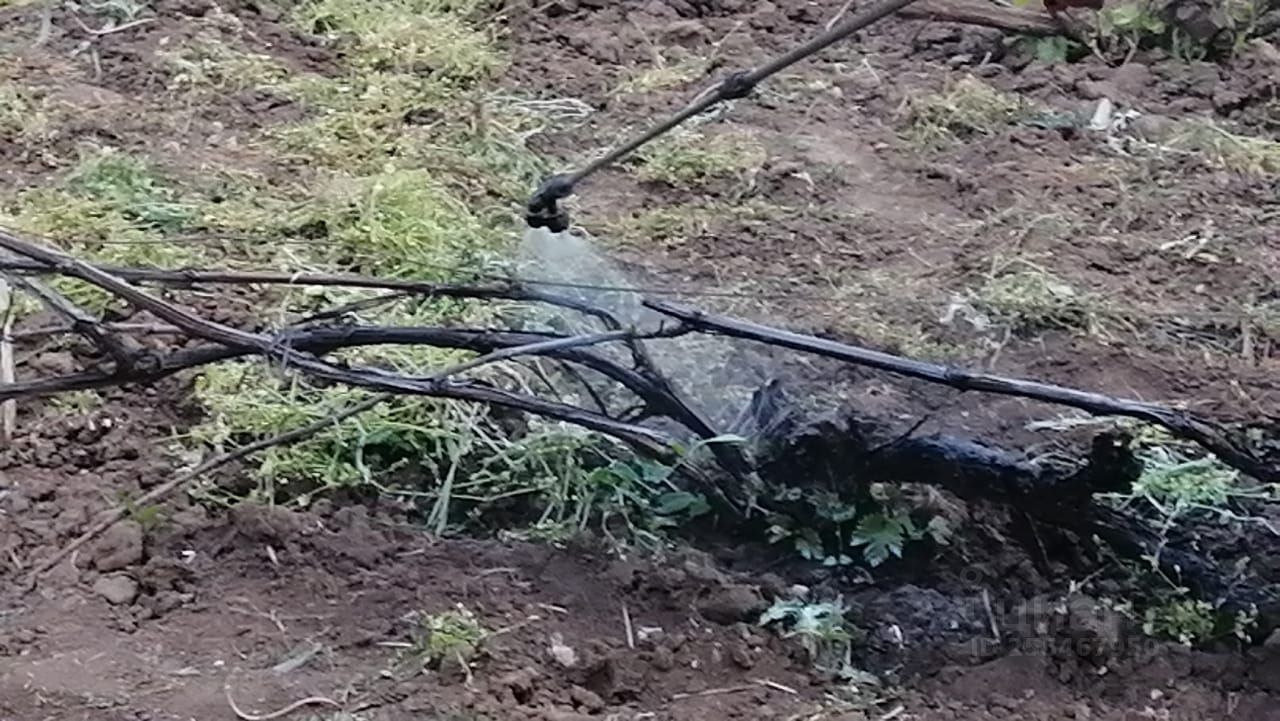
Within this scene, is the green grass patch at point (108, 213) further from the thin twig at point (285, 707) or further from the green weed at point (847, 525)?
the green weed at point (847, 525)

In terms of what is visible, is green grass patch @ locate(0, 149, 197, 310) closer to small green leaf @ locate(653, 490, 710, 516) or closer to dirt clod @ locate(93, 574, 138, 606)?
dirt clod @ locate(93, 574, 138, 606)

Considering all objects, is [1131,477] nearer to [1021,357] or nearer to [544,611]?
[544,611]

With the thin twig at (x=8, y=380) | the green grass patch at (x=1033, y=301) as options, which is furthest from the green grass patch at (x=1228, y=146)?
the thin twig at (x=8, y=380)

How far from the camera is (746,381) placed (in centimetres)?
292

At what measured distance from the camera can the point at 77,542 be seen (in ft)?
8.21

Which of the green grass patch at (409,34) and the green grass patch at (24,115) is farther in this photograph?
the green grass patch at (409,34)

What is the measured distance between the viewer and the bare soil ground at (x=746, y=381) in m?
2.27

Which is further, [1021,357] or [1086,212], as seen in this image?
[1086,212]

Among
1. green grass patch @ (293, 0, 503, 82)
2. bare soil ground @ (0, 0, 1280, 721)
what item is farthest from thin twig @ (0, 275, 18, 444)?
green grass patch @ (293, 0, 503, 82)

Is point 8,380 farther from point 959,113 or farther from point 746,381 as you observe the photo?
point 959,113

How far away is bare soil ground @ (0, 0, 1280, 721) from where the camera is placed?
2266 mm

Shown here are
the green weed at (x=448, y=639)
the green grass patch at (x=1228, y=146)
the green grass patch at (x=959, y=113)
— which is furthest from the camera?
the green grass patch at (x=959, y=113)

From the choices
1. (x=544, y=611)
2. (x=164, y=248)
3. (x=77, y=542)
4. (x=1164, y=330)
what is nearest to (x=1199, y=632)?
(x=544, y=611)

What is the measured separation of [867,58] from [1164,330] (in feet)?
5.27
